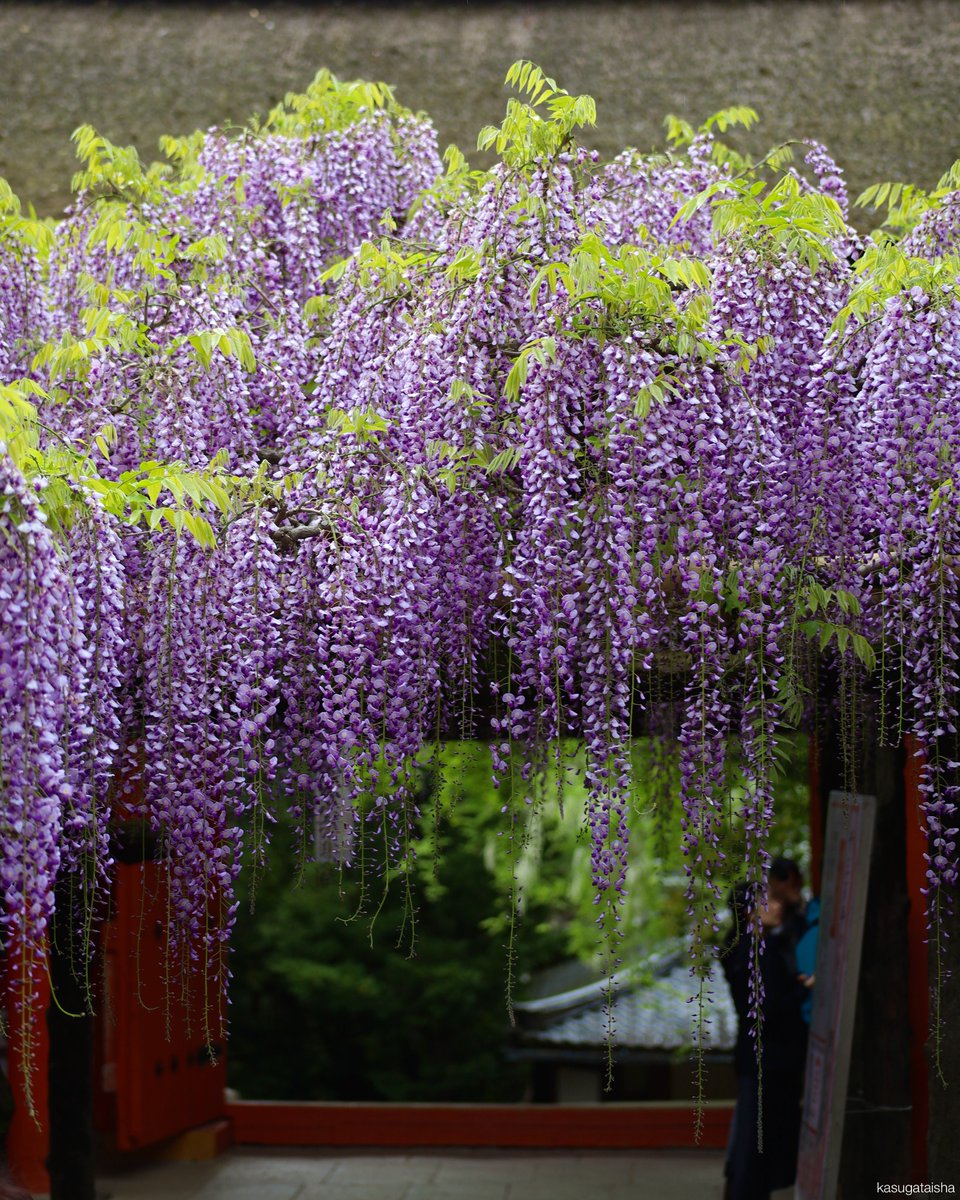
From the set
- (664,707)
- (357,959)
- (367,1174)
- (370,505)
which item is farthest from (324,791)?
(357,959)

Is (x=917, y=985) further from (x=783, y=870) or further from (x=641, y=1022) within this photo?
(x=641, y=1022)

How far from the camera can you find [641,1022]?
1006 centimetres

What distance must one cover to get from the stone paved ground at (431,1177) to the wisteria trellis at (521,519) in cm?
352

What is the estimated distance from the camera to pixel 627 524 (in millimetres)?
3475

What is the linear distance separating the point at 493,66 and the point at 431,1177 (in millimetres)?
5771

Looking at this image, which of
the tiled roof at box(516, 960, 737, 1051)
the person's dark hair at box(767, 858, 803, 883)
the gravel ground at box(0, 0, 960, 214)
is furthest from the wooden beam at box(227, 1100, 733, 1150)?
the gravel ground at box(0, 0, 960, 214)

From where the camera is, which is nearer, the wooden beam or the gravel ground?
the gravel ground

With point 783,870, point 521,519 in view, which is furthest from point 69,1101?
point 521,519

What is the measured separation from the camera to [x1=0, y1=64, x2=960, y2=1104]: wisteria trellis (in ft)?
11.5

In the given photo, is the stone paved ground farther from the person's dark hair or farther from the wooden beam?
the person's dark hair

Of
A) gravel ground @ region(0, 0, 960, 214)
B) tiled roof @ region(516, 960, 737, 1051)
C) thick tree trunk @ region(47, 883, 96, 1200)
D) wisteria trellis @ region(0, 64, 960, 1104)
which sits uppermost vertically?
gravel ground @ region(0, 0, 960, 214)

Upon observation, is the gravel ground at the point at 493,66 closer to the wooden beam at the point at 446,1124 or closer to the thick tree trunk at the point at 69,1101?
the thick tree trunk at the point at 69,1101

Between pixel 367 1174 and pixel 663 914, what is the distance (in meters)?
3.49

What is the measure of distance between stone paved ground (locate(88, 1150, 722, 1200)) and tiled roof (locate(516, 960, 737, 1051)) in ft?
6.40
